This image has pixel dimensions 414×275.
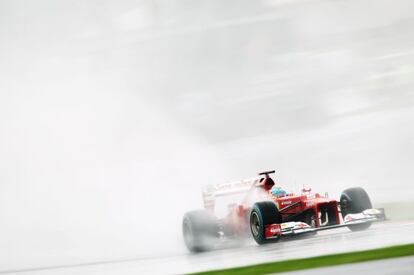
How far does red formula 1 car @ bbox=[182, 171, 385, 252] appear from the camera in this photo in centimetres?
1082

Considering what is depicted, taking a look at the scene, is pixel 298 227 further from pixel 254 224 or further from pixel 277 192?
pixel 277 192

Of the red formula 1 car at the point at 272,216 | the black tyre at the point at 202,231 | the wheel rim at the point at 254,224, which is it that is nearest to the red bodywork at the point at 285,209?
the red formula 1 car at the point at 272,216

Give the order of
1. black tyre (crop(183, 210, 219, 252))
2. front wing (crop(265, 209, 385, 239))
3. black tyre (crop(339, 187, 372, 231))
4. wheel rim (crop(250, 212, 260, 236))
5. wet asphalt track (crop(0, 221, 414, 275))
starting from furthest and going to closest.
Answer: black tyre (crop(183, 210, 219, 252)), black tyre (crop(339, 187, 372, 231)), wheel rim (crop(250, 212, 260, 236)), front wing (crop(265, 209, 385, 239)), wet asphalt track (crop(0, 221, 414, 275))

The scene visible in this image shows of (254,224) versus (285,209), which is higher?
(285,209)

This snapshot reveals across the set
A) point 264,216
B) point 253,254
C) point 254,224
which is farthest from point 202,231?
point 253,254

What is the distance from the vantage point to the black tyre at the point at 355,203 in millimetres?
11469

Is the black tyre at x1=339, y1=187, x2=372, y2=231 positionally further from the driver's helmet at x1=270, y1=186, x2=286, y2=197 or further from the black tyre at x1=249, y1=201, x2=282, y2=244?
the black tyre at x1=249, y1=201, x2=282, y2=244

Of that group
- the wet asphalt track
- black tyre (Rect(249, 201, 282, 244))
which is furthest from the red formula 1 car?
the wet asphalt track

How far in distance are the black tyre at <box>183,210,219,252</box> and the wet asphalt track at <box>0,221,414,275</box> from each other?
367 mm

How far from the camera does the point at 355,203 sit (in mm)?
11508

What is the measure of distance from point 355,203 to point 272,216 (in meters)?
1.36

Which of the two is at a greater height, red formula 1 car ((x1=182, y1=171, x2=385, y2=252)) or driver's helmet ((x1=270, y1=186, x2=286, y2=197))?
driver's helmet ((x1=270, y1=186, x2=286, y2=197))

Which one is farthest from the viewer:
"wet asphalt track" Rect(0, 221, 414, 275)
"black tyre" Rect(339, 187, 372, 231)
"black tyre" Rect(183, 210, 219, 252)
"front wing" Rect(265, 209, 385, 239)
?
"black tyre" Rect(183, 210, 219, 252)

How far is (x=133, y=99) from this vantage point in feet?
62.6
